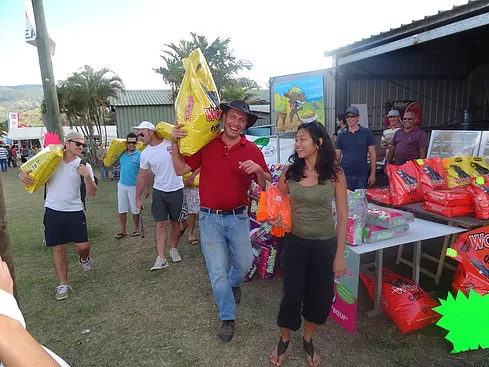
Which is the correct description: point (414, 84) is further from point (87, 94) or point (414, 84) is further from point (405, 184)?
point (87, 94)

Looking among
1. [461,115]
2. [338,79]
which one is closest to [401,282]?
[338,79]

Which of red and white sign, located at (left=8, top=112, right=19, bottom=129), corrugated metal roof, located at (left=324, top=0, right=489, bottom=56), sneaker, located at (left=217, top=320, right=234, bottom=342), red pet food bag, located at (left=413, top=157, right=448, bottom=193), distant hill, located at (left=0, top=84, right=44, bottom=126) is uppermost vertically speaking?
distant hill, located at (left=0, top=84, right=44, bottom=126)

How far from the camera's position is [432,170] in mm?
3592

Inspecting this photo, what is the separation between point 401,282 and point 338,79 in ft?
17.7

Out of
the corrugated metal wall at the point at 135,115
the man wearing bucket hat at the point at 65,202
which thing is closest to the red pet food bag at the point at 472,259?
the man wearing bucket hat at the point at 65,202

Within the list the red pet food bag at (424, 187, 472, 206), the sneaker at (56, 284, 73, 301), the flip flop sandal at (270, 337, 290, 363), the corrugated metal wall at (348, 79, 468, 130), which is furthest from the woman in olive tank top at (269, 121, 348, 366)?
the corrugated metal wall at (348, 79, 468, 130)

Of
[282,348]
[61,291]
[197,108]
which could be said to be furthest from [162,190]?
[282,348]

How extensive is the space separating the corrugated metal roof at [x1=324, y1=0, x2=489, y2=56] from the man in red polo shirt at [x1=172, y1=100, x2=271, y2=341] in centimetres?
370

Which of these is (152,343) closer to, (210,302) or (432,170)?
(210,302)

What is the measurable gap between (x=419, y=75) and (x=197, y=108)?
8.43m

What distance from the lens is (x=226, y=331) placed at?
9.37ft

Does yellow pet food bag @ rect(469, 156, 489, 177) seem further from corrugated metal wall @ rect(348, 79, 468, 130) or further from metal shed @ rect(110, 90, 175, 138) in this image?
metal shed @ rect(110, 90, 175, 138)

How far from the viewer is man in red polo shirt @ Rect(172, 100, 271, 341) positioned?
2.78m

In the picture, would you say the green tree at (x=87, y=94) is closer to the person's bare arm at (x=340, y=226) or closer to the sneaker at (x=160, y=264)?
the sneaker at (x=160, y=264)
